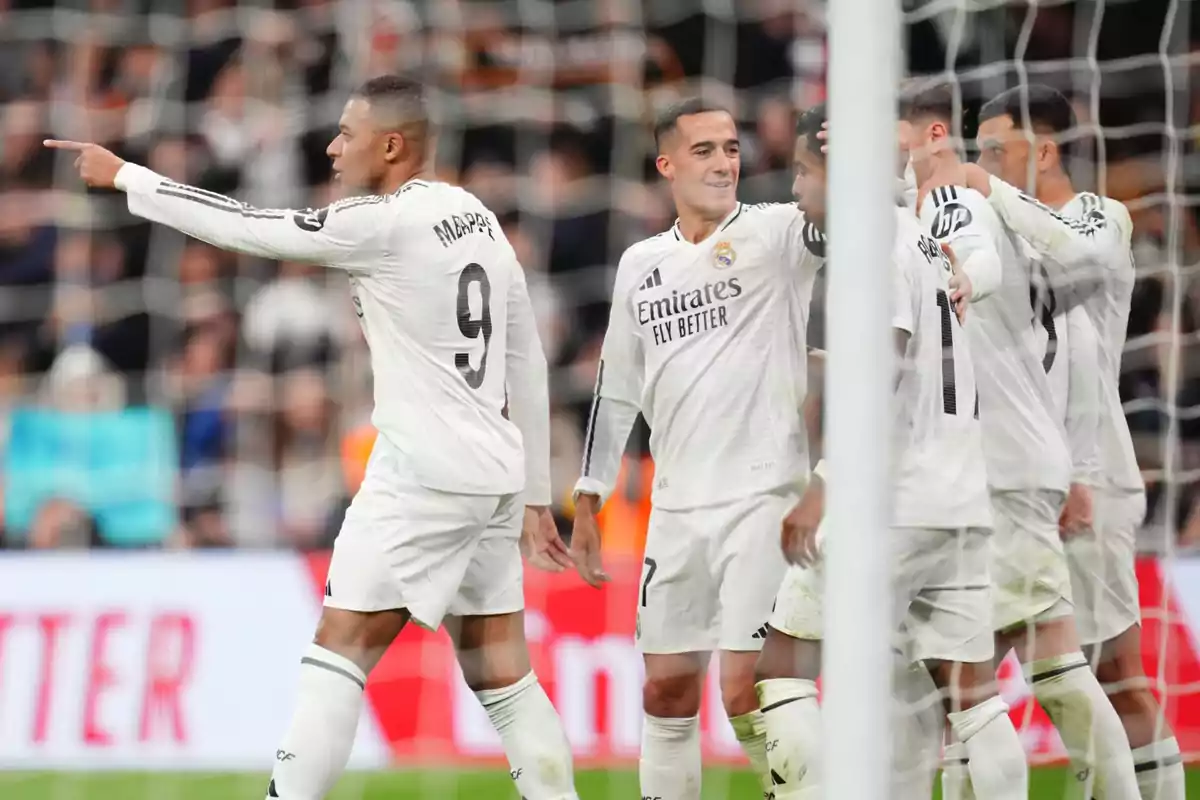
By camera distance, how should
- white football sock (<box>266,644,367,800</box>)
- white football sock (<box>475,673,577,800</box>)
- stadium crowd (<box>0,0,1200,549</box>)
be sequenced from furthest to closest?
1. stadium crowd (<box>0,0,1200,549</box>)
2. white football sock (<box>475,673,577,800</box>)
3. white football sock (<box>266,644,367,800</box>)

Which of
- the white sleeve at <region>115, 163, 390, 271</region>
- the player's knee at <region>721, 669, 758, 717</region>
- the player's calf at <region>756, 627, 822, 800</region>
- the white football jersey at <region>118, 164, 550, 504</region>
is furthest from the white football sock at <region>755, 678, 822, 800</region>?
the white sleeve at <region>115, 163, 390, 271</region>

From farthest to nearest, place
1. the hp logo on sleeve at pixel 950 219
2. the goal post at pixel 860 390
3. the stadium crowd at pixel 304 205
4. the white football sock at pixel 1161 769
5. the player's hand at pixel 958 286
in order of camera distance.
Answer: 1. the stadium crowd at pixel 304 205
2. the white football sock at pixel 1161 769
3. the hp logo on sleeve at pixel 950 219
4. the player's hand at pixel 958 286
5. the goal post at pixel 860 390

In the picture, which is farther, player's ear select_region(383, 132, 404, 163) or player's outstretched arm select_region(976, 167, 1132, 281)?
player's outstretched arm select_region(976, 167, 1132, 281)

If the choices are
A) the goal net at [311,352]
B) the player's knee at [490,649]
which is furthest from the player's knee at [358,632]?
the goal net at [311,352]

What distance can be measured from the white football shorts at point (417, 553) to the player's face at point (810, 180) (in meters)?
0.86

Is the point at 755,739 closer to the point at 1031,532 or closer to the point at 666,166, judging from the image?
the point at 1031,532

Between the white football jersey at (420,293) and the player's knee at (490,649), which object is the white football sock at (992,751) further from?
the white football jersey at (420,293)

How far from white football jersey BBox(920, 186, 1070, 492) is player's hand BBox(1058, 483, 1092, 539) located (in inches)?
14.3

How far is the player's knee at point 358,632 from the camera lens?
11.6 ft

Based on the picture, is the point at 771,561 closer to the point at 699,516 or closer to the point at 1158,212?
the point at 699,516

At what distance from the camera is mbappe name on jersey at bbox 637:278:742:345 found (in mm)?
3918

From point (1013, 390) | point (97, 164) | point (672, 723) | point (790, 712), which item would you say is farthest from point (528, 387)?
point (1013, 390)

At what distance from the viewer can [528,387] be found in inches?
155

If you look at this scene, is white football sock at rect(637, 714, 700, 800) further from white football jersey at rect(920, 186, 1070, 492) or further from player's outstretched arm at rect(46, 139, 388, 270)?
player's outstretched arm at rect(46, 139, 388, 270)
